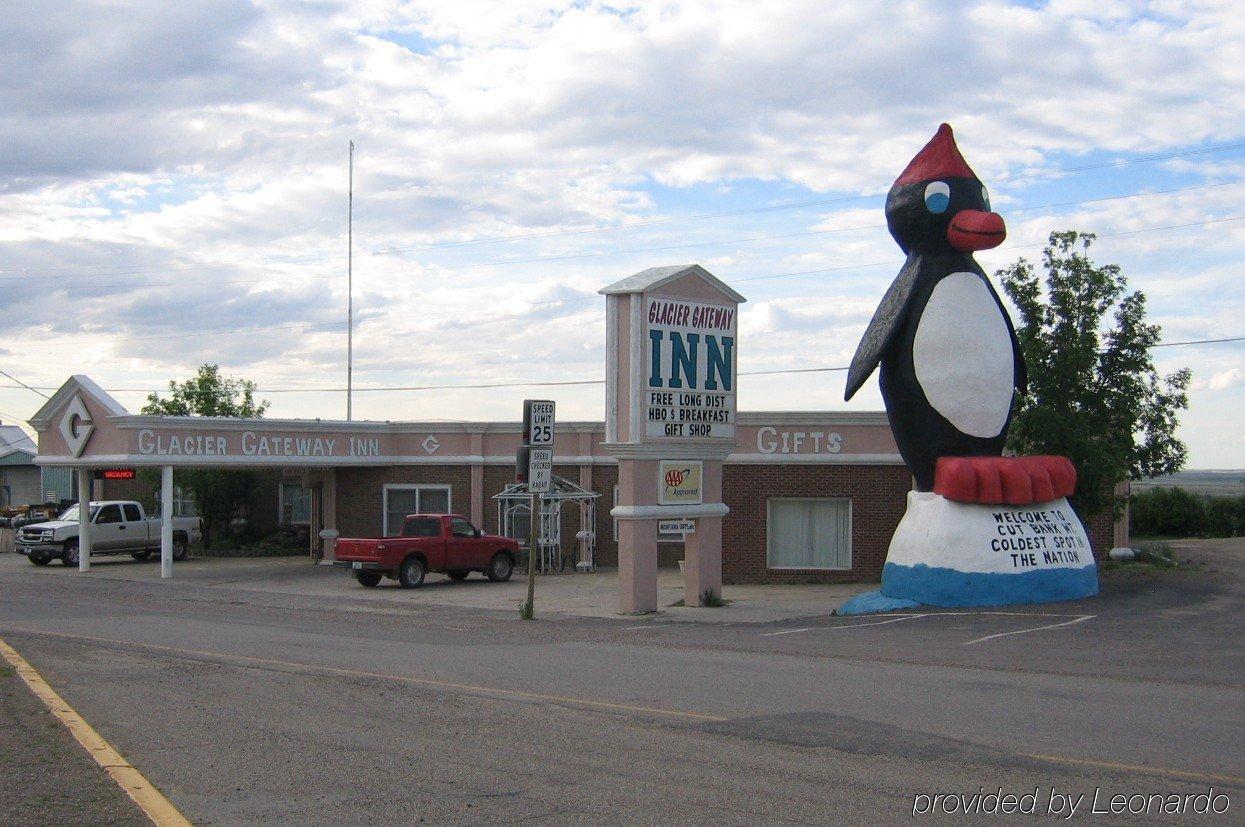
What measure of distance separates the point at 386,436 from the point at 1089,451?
60.3 ft

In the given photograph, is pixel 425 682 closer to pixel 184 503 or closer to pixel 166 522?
pixel 166 522

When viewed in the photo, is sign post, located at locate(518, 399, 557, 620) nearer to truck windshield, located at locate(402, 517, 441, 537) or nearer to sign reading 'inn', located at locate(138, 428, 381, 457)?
truck windshield, located at locate(402, 517, 441, 537)

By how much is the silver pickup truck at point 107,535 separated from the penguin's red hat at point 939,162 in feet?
79.0

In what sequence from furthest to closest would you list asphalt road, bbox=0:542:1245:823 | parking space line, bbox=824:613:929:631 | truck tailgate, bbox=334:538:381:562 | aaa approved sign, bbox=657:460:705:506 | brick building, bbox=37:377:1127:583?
brick building, bbox=37:377:1127:583 < truck tailgate, bbox=334:538:381:562 < aaa approved sign, bbox=657:460:705:506 < parking space line, bbox=824:613:929:631 < asphalt road, bbox=0:542:1245:823

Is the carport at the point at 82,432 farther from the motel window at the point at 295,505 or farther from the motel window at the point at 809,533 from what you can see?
the motel window at the point at 809,533

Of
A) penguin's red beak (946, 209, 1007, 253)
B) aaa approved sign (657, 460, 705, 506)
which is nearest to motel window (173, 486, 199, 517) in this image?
aaa approved sign (657, 460, 705, 506)

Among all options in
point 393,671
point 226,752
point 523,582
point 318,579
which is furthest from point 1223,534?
point 226,752

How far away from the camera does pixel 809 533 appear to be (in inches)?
1094

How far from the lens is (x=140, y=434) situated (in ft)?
93.4

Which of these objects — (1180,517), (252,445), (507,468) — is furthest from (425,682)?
(1180,517)

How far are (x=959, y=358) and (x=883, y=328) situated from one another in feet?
4.37

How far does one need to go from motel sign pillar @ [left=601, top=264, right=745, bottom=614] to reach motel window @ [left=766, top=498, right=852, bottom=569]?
6.28 m

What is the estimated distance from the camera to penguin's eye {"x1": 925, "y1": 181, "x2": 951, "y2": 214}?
20438mm

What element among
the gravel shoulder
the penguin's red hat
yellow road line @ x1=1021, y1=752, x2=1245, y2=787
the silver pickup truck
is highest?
the penguin's red hat
